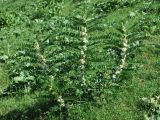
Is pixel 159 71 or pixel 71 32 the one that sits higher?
pixel 71 32

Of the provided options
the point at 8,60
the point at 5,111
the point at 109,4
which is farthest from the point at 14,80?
the point at 109,4

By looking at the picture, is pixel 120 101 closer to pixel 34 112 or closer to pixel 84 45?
pixel 84 45

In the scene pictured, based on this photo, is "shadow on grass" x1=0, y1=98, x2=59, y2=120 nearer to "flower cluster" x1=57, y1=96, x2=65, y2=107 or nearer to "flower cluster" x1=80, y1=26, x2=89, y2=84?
"flower cluster" x1=57, y1=96, x2=65, y2=107

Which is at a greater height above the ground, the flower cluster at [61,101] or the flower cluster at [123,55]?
the flower cluster at [123,55]

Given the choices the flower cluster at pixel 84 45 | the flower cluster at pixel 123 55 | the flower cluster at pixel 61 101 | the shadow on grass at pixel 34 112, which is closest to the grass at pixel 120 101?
the shadow on grass at pixel 34 112

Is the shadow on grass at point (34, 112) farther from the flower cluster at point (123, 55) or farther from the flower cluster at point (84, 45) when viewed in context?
the flower cluster at point (123, 55)

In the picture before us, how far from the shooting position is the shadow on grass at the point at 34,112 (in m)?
10.8

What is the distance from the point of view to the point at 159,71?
1156cm

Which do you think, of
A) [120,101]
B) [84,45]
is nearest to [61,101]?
[84,45]

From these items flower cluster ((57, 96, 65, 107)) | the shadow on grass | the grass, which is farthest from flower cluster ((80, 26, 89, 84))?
the shadow on grass

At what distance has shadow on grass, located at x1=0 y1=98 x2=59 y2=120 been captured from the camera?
10805 mm

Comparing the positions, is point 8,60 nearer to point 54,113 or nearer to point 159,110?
point 54,113

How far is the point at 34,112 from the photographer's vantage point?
11.0m

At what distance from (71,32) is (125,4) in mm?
9533
